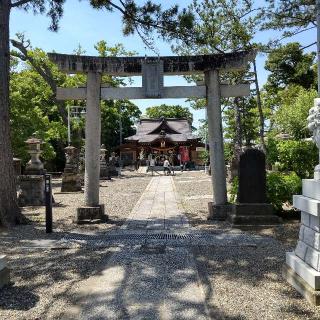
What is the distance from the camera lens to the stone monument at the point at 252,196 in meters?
8.92

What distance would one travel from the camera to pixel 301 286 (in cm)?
444

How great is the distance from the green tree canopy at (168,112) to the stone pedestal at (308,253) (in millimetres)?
57728

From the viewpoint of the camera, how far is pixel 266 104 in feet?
120

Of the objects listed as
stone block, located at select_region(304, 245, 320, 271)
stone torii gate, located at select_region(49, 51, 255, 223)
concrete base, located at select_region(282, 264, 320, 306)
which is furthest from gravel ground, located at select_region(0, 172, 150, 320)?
stone block, located at select_region(304, 245, 320, 271)

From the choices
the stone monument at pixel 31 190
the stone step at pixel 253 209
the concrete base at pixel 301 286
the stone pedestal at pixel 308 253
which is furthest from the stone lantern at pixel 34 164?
the stone pedestal at pixel 308 253

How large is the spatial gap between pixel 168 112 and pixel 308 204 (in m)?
60.9

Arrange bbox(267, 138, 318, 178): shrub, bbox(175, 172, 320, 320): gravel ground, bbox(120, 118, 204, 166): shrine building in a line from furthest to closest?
bbox(120, 118, 204, 166): shrine building < bbox(267, 138, 318, 178): shrub < bbox(175, 172, 320, 320): gravel ground

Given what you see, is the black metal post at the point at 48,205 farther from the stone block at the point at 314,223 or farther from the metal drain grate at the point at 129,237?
A: the stone block at the point at 314,223

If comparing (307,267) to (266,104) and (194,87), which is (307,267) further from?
(266,104)

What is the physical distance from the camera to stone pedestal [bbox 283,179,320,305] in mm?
4176

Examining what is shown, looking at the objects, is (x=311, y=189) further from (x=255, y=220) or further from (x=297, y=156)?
(x=297, y=156)

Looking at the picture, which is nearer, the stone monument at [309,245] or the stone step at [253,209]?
the stone monument at [309,245]

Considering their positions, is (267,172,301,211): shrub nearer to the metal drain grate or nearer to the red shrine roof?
the metal drain grate

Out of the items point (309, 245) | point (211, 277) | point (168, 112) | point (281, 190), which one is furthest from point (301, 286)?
point (168, 112)
